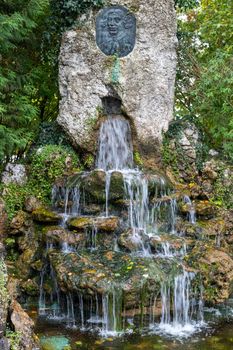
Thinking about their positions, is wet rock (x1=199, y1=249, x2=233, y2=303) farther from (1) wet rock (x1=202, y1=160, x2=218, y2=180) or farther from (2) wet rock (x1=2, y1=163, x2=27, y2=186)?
(2) wet rock (x1=2, y1=163, x2=27, y2=186)

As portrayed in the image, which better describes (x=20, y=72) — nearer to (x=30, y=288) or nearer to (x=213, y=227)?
(x=30, y=288)

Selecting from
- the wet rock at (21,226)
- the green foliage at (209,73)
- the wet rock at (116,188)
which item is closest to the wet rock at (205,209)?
the wet rock at (116,188)

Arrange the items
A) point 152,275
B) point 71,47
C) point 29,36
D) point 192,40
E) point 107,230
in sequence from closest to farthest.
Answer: point 152,275 → point 107,230 → point 71,47 → point 29,36 → point 192,40

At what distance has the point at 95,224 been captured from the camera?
7910mm

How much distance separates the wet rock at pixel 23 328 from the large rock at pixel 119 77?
5370 millimetres

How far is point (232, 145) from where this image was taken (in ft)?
35.4

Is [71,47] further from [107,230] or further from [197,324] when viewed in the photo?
[197,324]

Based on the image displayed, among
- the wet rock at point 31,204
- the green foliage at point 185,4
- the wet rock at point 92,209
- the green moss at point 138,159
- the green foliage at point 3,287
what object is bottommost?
the green foliage at point 3,287

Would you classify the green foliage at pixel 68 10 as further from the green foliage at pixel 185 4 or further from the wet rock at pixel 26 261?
the wet rock at pixel 26 261

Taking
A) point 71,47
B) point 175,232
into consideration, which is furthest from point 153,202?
point 71,47

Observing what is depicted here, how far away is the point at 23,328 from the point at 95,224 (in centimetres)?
302

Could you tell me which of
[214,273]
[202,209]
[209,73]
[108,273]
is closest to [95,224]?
[108,273]

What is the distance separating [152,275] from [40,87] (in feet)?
22.5

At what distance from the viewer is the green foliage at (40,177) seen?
351 inches
